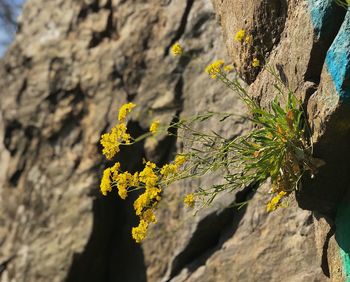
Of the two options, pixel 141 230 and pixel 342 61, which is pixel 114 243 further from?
pixel 342 61

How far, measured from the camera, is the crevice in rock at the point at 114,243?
526 centimetres

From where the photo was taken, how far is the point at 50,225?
Result: 18.4 ft

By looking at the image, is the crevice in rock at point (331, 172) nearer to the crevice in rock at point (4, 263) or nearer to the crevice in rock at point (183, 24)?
the crevice in rock at point (183, 24)

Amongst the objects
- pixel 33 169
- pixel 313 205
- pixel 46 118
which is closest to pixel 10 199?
pixel 33 169

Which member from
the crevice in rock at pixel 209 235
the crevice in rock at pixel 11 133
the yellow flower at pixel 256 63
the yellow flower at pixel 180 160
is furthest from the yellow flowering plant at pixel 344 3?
the crevice in rock at pixel 11 133

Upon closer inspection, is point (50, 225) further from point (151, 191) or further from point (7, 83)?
point (151, 191)

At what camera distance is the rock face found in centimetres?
386

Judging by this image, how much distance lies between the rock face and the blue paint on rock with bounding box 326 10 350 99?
0.45 meters

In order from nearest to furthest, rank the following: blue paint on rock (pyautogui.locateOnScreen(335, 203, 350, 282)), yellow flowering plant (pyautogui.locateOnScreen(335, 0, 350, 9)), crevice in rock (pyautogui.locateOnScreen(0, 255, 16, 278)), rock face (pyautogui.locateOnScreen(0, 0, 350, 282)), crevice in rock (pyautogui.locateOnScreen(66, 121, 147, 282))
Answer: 1. yellow flowering plant (pyautogui.locateOnScreen(335, 0, 350, 9))
2. blue paint on rock (pyautogui.locateOnScreen(335, 203, 350, 282))
3. rock face (pyautogui.locateOnScreen(0, 0, 350, 282))
4. crevice in rock (pyautogui.locateOnScreen(66, 121, 147, 282))
5. crevice in rock (pyautogui.locateOnScreen(0, 255, 16, 278))

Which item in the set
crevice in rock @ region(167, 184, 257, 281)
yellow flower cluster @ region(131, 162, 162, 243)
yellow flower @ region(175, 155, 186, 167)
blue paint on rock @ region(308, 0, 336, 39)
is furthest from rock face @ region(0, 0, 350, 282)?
yellow flower cluster @ region(131, 162, 162, 243)

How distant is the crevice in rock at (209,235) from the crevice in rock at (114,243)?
519 mm

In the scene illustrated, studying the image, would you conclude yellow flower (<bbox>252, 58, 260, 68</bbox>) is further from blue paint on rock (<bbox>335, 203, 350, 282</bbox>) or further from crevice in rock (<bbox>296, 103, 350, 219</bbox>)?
blue paint on rock (<bbox>335, 203, 350, 282</bbox>)

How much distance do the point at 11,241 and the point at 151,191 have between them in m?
3.19

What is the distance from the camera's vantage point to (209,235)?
467 centimetres
